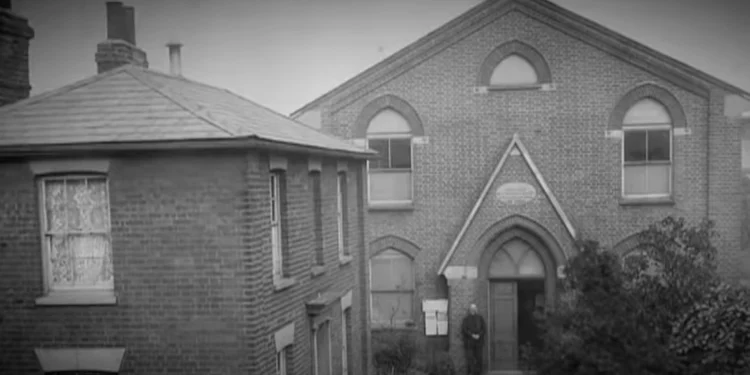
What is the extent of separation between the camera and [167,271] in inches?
363

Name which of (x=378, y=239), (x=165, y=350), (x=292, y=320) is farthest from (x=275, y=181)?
(x=378, y=239)

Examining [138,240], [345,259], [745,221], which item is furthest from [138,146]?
[745,221]

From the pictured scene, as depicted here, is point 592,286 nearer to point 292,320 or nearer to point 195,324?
point 292,320

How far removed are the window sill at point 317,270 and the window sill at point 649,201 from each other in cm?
1053

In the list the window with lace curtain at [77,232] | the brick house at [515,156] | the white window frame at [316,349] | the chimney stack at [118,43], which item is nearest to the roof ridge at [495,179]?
the brick house at [515,156]

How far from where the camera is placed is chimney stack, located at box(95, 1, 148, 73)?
512 inches

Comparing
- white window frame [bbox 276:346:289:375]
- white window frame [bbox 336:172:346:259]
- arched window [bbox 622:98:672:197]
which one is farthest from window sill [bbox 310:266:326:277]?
arched window [bbox 622:98:672:197]

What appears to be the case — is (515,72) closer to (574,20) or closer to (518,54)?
(518,54)

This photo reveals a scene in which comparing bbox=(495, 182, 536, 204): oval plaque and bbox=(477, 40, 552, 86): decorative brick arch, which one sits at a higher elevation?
bbox=(477, 40, 552, 86): decorative brick arch

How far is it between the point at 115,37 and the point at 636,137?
14.7 metres

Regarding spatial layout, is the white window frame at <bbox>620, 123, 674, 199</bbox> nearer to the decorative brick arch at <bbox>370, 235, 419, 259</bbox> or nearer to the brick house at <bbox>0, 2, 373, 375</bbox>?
the decorative brick arch at <bbox>370, 235, 419, 259</bbox>

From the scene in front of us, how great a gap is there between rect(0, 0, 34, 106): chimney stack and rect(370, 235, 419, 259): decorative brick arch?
10637 millimetres

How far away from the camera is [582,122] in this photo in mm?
18797

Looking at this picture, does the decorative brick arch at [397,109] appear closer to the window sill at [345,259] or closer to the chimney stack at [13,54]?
the window sill at [345,259]
